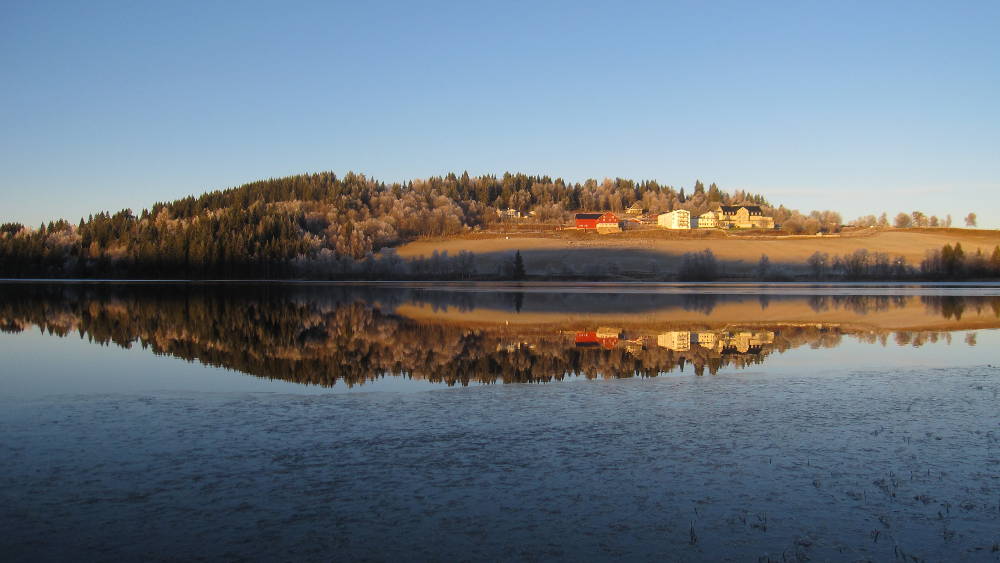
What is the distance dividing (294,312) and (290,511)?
37.2m

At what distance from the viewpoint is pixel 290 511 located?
9.34 metres

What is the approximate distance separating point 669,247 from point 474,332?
86.1 meters

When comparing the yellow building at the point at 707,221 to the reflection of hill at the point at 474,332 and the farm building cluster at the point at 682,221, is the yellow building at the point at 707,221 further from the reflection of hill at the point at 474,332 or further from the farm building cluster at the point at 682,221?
the reflection of hill at the point at 474,332

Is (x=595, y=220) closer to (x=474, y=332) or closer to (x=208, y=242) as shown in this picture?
(x=208, y=242)

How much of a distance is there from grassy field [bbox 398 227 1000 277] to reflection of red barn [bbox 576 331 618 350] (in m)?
67.7

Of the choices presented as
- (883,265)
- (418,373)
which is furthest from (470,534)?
→ (883,265)

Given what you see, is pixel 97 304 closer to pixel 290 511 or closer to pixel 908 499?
pixel 290 511

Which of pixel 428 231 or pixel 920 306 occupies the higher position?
pixel 428 231

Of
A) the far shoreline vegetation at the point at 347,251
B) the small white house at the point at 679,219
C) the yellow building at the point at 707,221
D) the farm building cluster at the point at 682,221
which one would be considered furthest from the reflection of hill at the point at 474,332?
the yellow building at the point at 707,221

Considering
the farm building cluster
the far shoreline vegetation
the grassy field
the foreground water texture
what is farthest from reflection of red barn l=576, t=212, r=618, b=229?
the foreground water texture

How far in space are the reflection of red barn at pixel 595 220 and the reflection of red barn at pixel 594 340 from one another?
135819 mm

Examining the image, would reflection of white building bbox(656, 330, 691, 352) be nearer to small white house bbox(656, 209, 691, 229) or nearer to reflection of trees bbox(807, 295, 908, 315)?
reflection of trees bbox(807, 295, 908, 315)

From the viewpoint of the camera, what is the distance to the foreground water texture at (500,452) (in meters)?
8.57

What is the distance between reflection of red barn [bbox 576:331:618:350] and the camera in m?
27.9
